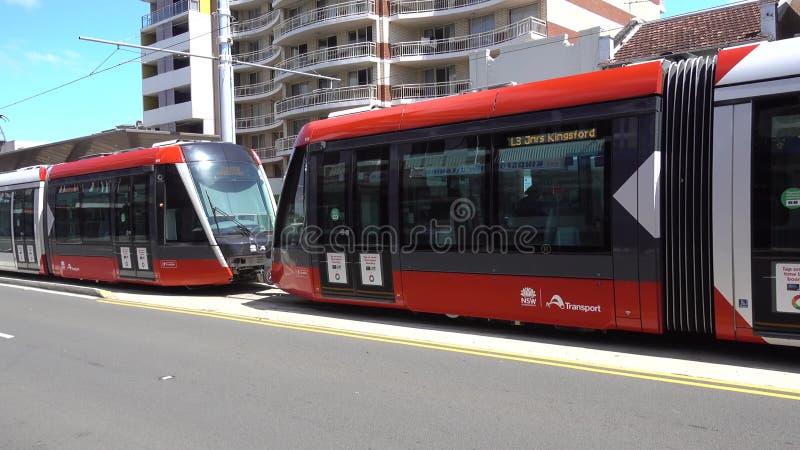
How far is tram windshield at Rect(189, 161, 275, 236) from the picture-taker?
12148 millimetres

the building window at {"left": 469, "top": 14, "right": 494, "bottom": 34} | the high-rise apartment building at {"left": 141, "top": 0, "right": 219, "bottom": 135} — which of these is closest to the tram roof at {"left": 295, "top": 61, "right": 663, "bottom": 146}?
the building window at {"left": 469, "top": 14, "right": 494, "bottom": 34}

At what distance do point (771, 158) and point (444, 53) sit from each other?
35.1 m

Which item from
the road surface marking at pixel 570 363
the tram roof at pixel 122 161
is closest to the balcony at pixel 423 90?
the tram roof at pixel 122 161

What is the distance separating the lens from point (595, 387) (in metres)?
5.43

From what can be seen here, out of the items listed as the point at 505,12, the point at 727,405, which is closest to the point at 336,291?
the point at 727,405

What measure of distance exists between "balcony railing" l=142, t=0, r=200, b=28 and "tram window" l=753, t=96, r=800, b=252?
2183 inches

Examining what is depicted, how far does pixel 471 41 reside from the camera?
38.2m

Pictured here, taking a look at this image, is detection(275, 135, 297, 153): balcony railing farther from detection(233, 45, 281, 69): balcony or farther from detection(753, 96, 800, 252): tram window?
detection(753, 96, 800, 252): tram window

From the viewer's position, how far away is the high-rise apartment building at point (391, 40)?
3712 centimetres

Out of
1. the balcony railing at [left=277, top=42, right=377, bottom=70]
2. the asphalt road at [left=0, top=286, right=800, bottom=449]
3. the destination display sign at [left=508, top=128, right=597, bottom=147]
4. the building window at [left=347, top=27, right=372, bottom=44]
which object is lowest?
the asphalt road at [left=0, top=286, right=800, bottom=449]

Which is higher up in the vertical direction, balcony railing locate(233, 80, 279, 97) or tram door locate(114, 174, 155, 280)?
balcony railing locate(233, 80, 279, 97)

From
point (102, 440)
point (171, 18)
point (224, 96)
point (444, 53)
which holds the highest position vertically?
point (171, 18)

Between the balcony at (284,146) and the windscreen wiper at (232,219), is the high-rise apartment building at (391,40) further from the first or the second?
the windscreen wiper at (232,219)

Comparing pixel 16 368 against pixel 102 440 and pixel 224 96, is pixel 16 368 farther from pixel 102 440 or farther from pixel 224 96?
pixel 224 96
